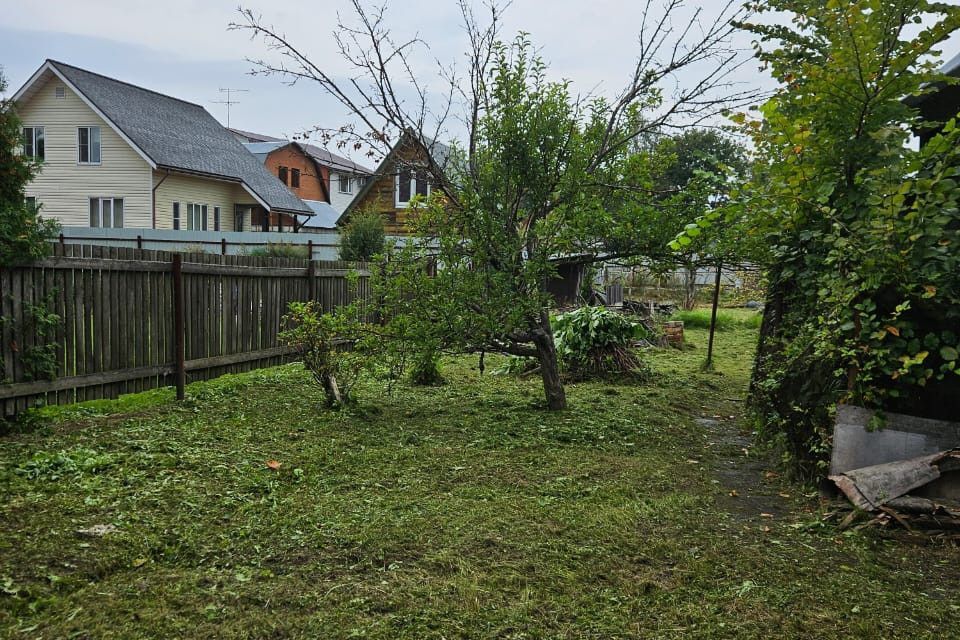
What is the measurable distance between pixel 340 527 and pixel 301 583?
68 cm

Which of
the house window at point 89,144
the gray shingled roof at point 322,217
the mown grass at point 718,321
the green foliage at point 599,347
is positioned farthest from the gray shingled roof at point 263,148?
the green foliage at point 599,347

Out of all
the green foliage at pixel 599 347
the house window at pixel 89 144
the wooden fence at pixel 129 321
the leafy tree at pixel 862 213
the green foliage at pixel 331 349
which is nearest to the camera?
the leafy tree at pixel 862 213

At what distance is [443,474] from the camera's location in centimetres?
497

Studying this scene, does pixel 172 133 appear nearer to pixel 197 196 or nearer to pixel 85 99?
pixel 197 196

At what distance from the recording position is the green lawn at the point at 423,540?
2879 millimetres

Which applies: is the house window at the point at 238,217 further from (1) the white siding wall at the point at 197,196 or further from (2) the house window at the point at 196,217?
(2) the house window at the point at 196,217

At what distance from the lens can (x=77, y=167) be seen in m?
24.2

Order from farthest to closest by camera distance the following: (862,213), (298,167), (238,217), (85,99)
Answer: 1. (298,167)
2. (238,217)
3. (85,99)
4. (862,213)

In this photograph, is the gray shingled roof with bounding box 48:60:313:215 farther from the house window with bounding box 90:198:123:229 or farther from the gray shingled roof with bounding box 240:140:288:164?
the gray shingled roof with bounding box 240:140:288:164

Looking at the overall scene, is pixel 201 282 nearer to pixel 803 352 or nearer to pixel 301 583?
pixel 301 583

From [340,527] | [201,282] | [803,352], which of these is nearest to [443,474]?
[340,527]

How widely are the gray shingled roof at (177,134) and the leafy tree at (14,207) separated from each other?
18744 mm

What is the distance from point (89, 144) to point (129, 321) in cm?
2031

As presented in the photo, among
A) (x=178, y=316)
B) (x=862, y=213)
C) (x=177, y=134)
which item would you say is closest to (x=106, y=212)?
(x=177, y=134)
